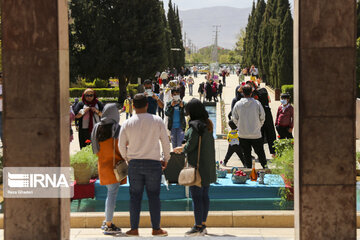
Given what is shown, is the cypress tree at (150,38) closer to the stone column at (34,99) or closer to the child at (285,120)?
the child at (285,120)

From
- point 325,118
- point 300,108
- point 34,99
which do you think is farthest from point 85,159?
point 325,118

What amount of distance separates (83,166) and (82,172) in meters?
0.11

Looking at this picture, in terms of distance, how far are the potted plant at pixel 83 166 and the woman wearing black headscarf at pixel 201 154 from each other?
2843mm

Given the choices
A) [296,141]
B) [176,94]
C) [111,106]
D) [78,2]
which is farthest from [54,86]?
[78,2]

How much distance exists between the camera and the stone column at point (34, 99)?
21.4ft

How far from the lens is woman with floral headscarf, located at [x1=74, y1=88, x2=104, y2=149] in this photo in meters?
10.8

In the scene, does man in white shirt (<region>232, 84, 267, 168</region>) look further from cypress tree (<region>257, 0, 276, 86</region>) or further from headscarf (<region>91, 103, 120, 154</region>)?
cypress tree (<region>257, 0, 276, 86</region>)

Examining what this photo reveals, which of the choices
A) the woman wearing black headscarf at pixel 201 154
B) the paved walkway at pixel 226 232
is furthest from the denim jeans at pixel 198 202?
the paved walkway at pixel 226 232

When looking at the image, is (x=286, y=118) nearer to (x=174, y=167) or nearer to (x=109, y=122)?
(x=174, y=167)

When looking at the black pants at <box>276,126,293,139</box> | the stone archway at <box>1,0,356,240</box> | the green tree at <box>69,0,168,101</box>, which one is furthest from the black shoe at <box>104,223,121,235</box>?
the green tree at <box>69,0,168,101</box>

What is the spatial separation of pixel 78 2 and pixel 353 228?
1209 inches

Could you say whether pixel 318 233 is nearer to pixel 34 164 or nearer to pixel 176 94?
pixel 34 164

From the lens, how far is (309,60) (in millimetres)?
6418

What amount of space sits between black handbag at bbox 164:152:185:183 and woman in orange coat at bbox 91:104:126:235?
1.91 meters
